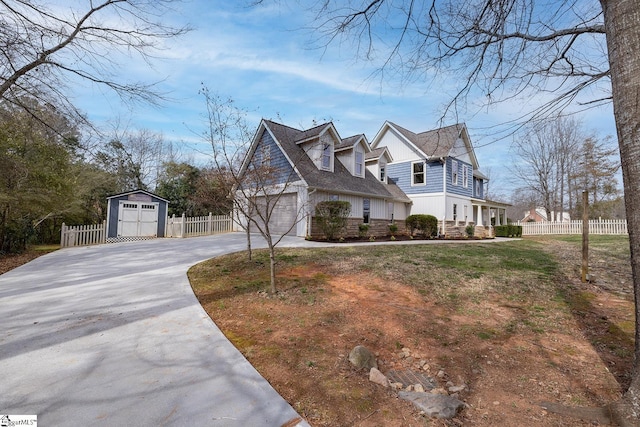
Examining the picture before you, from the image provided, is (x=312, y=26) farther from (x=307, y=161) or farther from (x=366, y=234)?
(x=366, y=234)

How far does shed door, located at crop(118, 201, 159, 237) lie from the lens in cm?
1472

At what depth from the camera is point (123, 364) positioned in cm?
274

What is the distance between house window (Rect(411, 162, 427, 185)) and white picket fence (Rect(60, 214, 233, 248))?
42.8 feet

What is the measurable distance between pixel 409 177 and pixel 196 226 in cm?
1479

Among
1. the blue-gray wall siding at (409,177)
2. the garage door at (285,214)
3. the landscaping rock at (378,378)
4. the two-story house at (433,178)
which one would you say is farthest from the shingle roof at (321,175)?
the landscaping rock at (378,378)

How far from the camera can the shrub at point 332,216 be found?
13.6m

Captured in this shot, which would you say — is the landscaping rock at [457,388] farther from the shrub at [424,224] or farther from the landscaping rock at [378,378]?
the shrub at [424,224]

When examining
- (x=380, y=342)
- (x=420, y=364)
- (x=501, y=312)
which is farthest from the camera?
(x=501, y=312)

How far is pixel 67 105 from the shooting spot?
5.70 metres

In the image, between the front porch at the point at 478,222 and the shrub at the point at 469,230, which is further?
the shrub at the point at 469,230

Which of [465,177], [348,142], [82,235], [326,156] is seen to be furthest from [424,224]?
[82,235]

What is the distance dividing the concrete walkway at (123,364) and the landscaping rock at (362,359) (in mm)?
925

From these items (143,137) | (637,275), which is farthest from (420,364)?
(143,137)

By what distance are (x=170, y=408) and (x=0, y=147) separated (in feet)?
36.7
